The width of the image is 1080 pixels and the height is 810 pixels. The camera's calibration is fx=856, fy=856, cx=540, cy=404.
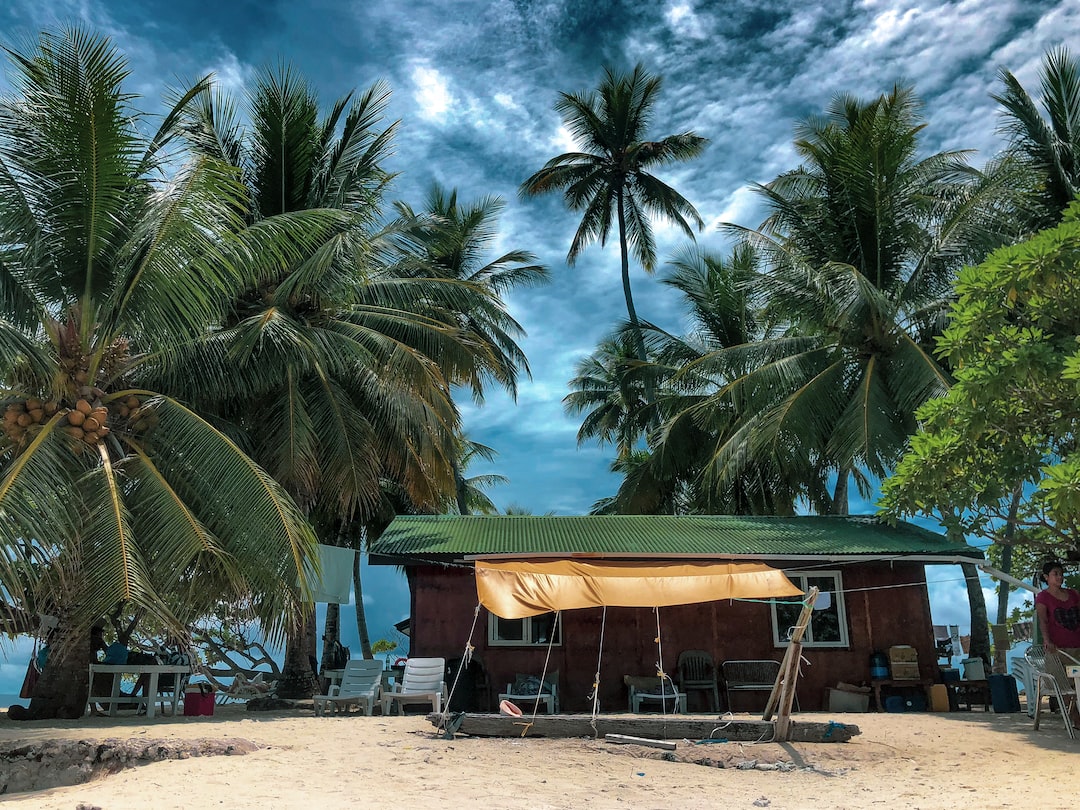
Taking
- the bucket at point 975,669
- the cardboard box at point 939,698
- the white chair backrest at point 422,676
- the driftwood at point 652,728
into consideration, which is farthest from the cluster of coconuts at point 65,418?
the bucket at point 975,669

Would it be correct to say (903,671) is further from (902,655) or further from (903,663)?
(902,655)

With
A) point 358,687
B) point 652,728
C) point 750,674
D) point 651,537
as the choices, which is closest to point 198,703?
point 358,687

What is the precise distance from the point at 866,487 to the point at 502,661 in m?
13.4

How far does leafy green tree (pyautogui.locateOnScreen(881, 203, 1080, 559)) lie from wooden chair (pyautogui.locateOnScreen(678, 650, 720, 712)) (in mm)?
3922

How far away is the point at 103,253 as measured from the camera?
1093cm

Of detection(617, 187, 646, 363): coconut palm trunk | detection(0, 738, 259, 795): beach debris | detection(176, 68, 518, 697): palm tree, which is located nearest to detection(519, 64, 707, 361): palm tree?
detection(617, 187, 646, 363): coconut palm trunk

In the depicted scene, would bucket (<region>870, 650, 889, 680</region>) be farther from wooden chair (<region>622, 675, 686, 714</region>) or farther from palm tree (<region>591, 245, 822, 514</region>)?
palm tree (<region>591, 245, 822, 514</region>)

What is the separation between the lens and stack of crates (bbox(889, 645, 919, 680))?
547 inches

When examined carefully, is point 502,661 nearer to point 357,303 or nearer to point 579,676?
point 579,676

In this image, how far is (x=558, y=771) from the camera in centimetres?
831

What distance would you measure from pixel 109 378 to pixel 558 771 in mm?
8289

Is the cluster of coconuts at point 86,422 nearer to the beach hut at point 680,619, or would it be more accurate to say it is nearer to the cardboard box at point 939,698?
the beach hut at point 680,619

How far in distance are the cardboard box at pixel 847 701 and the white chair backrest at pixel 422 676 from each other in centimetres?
628

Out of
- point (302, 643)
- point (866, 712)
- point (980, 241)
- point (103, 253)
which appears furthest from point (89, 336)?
point (980, 241)
